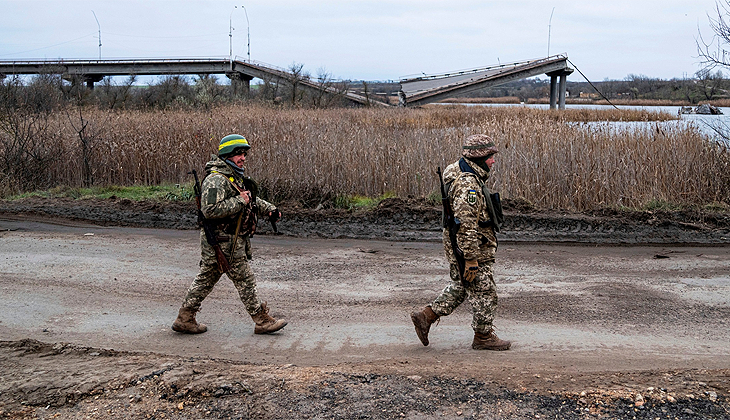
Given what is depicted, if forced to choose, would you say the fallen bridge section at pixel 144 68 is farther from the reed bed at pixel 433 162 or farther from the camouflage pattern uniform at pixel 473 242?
the camouflage pattern uniform at pixel 473 242

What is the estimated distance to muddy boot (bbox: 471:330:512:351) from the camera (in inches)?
220

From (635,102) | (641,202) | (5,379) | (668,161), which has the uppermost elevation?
(635,102)

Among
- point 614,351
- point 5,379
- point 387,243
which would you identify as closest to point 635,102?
point 387,243

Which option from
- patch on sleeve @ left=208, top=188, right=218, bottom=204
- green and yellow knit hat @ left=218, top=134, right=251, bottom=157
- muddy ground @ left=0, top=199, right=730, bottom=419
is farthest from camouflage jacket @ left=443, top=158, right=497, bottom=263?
patch on sleeve @ left=208, top=188, right=218, bottom=204

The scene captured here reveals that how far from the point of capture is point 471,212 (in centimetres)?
525

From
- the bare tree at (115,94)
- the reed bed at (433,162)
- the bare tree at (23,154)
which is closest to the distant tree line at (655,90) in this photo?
the reed bed at (433,162)

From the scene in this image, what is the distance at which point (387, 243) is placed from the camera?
10422mm

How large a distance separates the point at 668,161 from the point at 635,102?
3636 cm

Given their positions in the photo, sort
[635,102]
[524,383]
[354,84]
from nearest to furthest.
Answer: [524,383]
[635,102]
[354,84]

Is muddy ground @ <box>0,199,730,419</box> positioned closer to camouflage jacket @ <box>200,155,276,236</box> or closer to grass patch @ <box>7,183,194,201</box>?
camouflage jacket @ <box>200,155,276,236</box>

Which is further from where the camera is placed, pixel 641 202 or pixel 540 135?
pixel 540 135

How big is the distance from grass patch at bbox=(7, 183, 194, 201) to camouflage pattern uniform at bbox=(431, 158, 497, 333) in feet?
29.8

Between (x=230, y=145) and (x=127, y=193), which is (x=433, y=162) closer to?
(x=127, y=193)

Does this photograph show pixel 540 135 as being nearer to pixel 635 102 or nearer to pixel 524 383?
pixel 524 383
